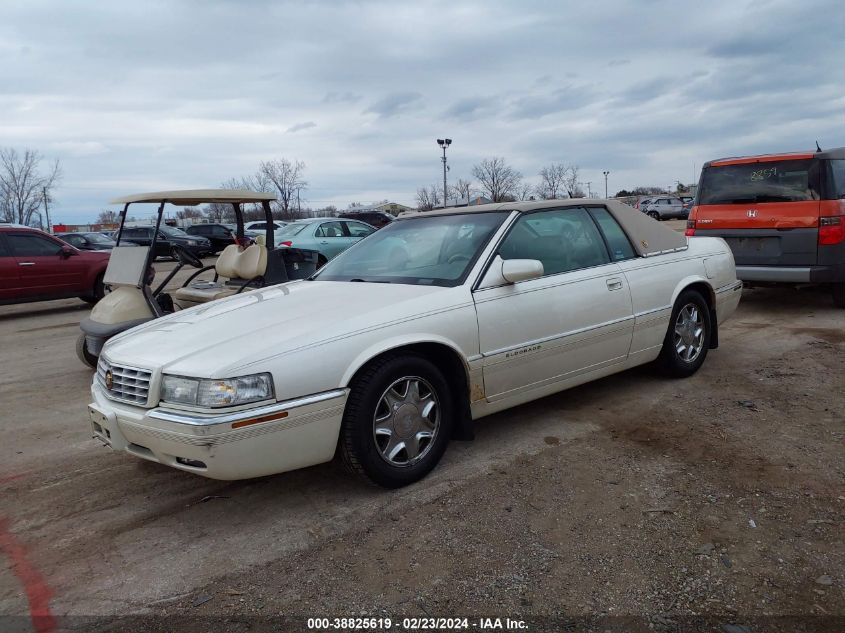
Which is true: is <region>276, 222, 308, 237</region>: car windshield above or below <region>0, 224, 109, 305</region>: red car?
above

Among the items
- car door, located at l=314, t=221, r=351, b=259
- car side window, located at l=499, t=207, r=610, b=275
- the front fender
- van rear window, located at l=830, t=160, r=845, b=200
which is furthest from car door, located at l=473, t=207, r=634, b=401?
car door, located at l=314, t=221, r=351, b=259

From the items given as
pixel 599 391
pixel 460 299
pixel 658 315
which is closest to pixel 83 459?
pixel 460 299

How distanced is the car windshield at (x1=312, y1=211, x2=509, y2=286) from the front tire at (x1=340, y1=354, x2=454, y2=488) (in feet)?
2.23

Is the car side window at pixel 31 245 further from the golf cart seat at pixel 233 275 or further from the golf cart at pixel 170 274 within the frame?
the golf cart seat at pixel 233 275

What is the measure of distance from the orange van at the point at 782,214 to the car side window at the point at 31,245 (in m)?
10.9

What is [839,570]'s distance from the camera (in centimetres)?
258

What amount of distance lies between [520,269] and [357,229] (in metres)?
12.0

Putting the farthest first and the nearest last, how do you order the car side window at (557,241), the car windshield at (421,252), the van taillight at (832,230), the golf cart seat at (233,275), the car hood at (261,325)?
1. the van taillight at (832,230)
2. the golf cart seat at (233,275)
3. the car side window at (557,241)
4. the car windshield at (421,252)
5. the car hood at (261,325)

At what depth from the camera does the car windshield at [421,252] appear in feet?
13.1

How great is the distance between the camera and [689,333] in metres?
5.29

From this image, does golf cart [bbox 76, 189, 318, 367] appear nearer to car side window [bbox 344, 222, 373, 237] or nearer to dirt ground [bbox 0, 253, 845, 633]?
dirt ground [bbox 0, 253, 845, 633]

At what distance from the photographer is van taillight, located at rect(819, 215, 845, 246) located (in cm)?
749

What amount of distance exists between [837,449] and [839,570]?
4.68 feet

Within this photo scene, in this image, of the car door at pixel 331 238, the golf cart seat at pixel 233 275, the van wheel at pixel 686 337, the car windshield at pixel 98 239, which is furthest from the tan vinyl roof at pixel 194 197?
the car windshield at pixel 98 239
